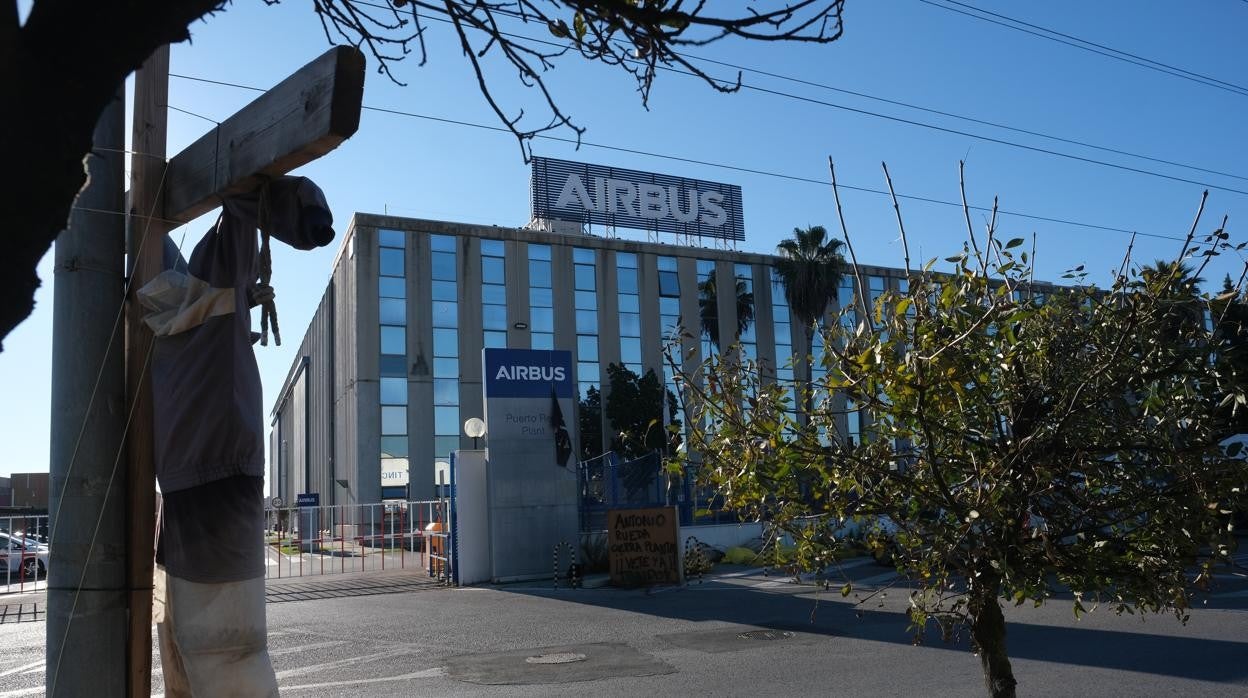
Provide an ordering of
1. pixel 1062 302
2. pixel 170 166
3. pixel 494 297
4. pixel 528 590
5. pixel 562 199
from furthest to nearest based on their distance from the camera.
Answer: pixel 562 199 → pixel 494 297 → pixel 528 590 → pixel 1062 302 → pixel 170 166

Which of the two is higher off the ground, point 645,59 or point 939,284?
point 645,59

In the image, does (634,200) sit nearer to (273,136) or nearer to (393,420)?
(393,420)

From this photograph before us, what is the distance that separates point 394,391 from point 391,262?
5.17 meters

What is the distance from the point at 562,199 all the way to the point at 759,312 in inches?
419

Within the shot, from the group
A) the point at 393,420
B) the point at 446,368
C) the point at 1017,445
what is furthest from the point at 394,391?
the point at 1017,445

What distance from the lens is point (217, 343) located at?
268 centimetres

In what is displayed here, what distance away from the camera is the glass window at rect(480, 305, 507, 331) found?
133 ft

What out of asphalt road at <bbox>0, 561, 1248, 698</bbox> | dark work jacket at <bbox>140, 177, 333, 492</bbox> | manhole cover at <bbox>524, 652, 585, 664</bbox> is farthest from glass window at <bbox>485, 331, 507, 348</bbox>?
dark work jacket at <bbox>140, 177, 333, 492</bbox>

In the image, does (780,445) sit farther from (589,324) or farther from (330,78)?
(589,324)

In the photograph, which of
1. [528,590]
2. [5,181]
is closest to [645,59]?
[5,181]

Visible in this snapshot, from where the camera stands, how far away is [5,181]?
160cm

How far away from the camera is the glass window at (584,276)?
4288cm

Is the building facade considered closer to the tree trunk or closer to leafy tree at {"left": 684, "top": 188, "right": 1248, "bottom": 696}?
the tree trunk

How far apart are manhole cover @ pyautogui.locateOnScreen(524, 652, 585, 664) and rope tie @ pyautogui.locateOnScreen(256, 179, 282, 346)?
24.5 ft
